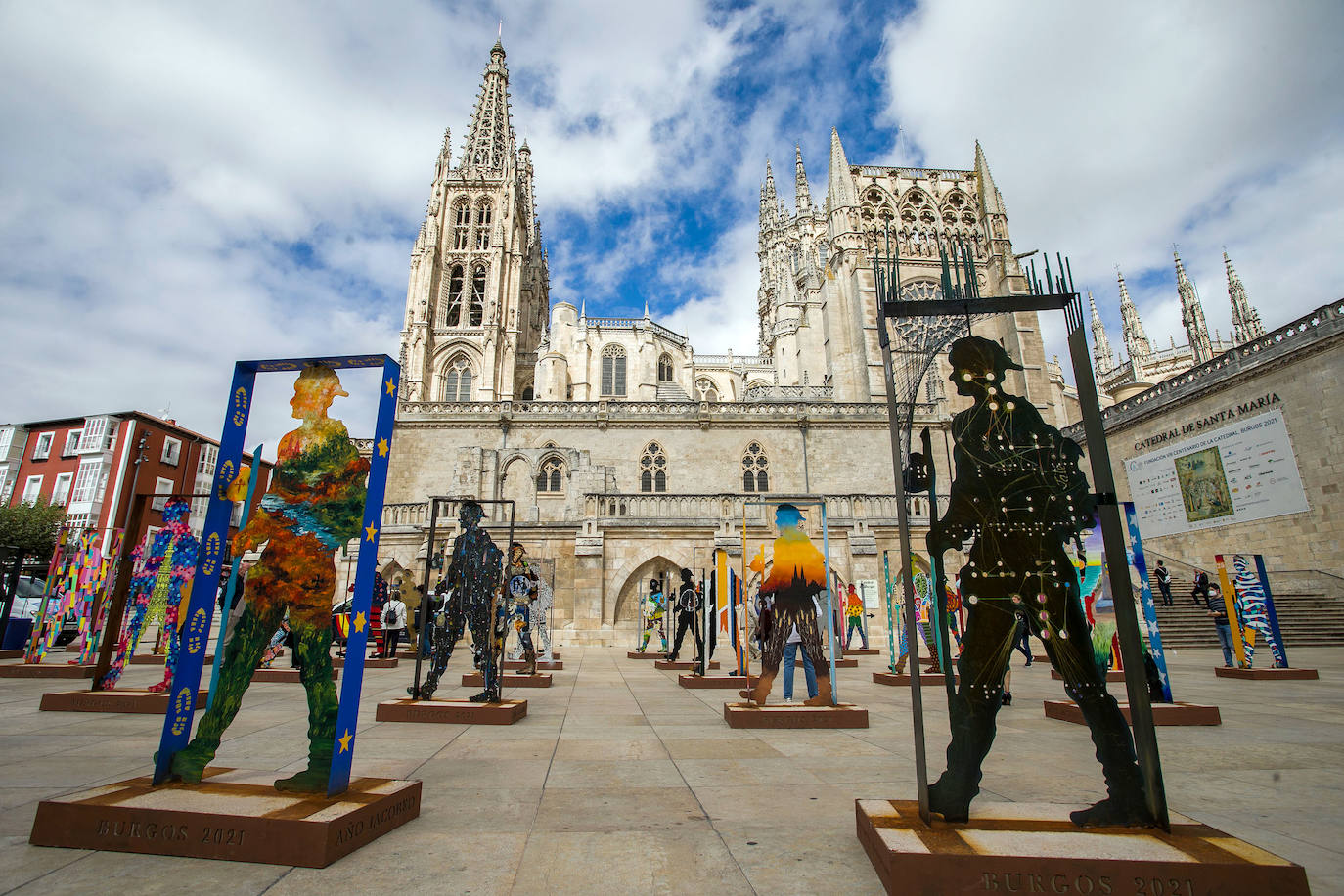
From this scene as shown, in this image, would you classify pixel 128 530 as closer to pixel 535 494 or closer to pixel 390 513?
pixel 390 513

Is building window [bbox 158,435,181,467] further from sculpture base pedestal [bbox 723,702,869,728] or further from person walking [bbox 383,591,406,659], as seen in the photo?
sculpture base pedestal [bbox 723,702,869,728]

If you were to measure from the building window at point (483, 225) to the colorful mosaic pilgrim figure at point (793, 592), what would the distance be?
46865mm

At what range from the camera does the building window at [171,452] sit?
112 ft

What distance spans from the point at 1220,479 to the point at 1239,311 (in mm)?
34471

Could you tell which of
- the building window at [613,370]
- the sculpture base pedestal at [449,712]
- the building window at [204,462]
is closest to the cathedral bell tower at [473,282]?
the building window at [613,370]

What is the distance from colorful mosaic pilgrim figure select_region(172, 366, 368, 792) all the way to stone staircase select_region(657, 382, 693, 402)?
4085cm

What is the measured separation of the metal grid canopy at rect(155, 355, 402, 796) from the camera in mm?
3217

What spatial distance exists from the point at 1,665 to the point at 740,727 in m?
12.2

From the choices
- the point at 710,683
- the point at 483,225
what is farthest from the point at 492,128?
the point at 710,683

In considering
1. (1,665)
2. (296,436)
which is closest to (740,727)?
(296,436)

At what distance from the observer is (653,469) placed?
26.2 m

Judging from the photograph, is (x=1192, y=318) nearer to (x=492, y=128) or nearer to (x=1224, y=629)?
(x=1224, y=629)

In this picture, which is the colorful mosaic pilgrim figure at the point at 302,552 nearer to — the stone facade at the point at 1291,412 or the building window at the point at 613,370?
the stone facade at the point at 1291,412

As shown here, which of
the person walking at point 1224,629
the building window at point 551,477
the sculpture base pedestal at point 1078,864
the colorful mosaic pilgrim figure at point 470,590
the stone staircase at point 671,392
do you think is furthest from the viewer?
the stone staircase at point 671,392
